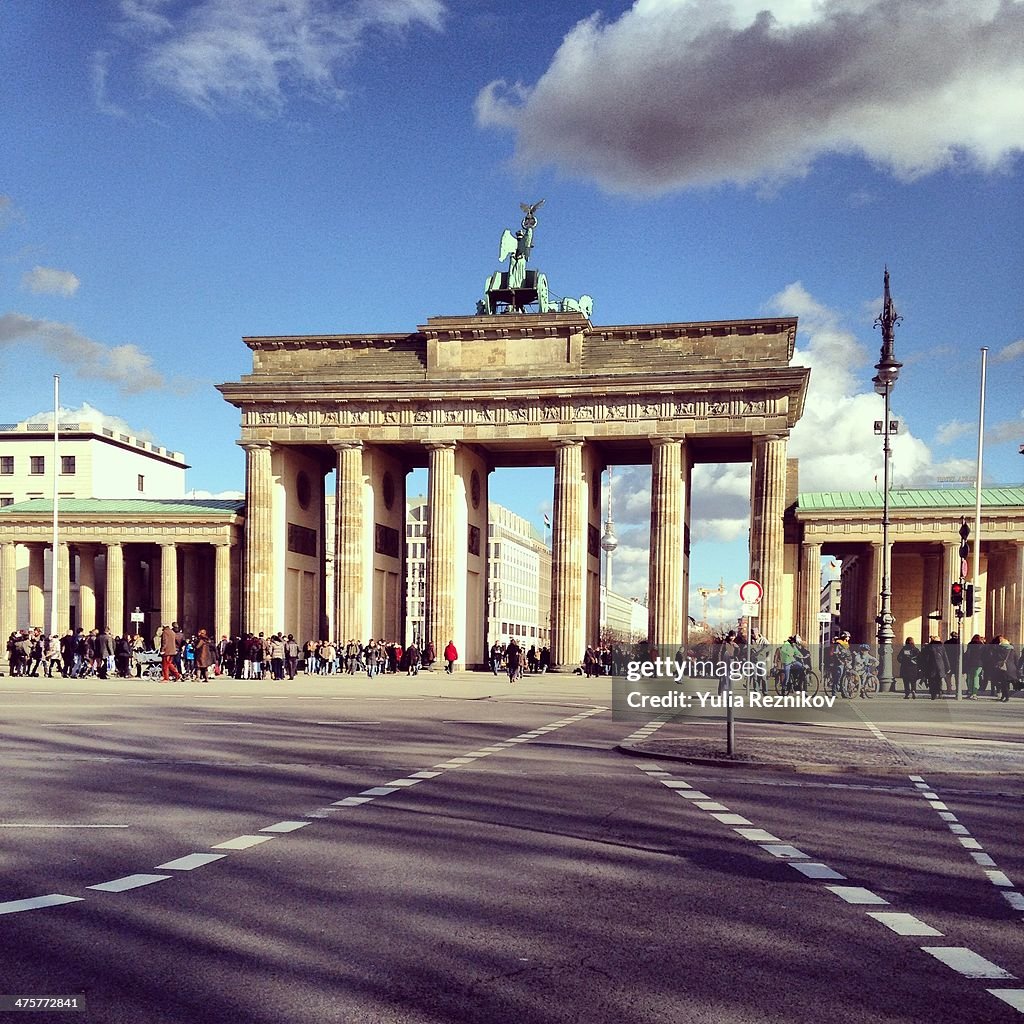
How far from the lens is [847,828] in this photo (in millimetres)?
10594

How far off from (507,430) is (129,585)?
34.9 meters

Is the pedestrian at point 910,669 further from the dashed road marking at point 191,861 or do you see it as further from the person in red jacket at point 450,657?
the dashed road marking at point 191,861

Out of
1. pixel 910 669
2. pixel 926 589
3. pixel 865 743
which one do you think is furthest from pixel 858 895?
pixel 926 589

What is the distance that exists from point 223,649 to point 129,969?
4801 centimetres

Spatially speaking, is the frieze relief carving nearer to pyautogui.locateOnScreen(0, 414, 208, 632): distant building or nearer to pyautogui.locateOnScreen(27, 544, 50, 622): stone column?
pyautogui.locateOnScreen(0, 414, 208, 632): distant building

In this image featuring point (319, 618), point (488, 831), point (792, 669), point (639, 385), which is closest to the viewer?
point (488, 831)

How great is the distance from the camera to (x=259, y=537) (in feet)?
198

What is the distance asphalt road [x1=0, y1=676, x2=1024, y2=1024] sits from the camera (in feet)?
18.1

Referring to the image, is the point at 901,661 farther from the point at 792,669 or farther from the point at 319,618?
the point at 319,618

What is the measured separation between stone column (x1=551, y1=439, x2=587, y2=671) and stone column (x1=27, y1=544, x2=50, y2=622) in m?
34.4

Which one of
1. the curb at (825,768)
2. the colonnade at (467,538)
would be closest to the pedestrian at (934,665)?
the curb at (825,768)

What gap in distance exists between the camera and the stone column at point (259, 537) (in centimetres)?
6006

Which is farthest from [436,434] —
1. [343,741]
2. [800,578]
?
[343,741]

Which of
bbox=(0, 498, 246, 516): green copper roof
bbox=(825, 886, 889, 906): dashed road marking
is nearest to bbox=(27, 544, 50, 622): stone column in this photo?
bbox=(0, 498, 246, 516): green copper roof
